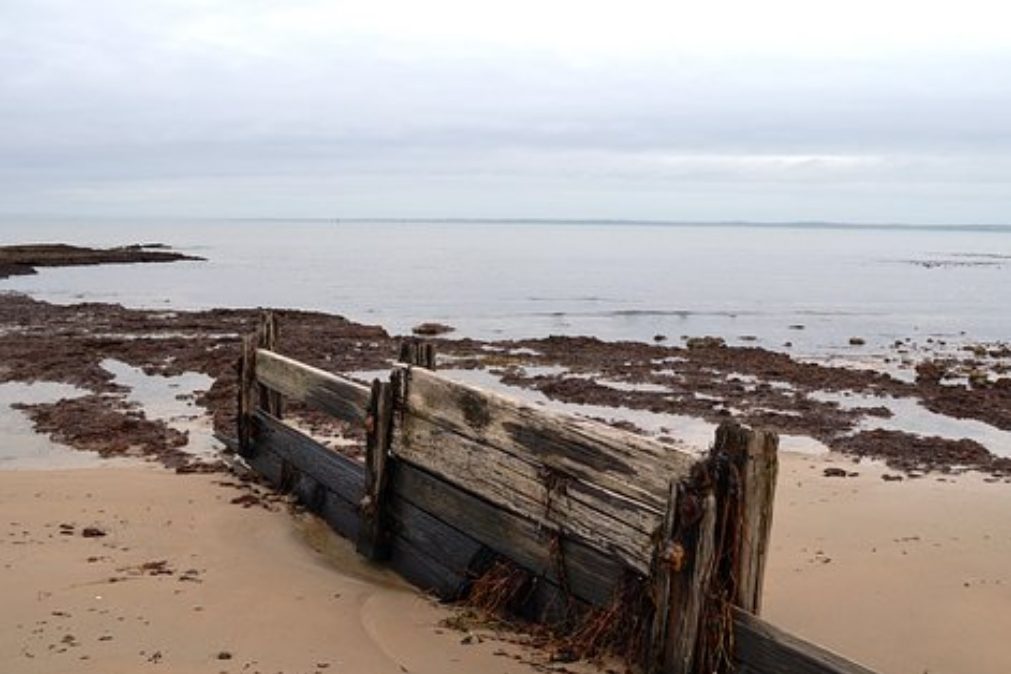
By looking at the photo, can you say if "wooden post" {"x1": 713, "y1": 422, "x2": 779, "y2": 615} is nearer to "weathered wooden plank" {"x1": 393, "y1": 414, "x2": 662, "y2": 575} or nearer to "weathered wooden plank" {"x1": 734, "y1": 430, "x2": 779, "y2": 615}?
"weathered wooden plank" {"x1": 734, "y1": 430, "x2": 779, "y2": 615}

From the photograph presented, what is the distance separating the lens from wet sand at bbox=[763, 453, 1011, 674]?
539 cm

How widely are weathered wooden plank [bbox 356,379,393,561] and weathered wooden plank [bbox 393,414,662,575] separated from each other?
9 cm

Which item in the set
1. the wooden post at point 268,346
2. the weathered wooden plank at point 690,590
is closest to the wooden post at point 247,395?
the wooden post at point 268,346

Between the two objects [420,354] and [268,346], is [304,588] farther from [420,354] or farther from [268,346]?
[268,346]

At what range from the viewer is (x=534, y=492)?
514cm

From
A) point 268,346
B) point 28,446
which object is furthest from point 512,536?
point 28,446

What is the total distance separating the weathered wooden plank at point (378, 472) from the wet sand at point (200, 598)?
0.64 ft

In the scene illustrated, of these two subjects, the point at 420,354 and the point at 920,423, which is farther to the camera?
the point at 920,423

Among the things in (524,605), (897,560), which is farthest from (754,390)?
(524,605)

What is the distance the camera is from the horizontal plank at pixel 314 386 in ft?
23.0

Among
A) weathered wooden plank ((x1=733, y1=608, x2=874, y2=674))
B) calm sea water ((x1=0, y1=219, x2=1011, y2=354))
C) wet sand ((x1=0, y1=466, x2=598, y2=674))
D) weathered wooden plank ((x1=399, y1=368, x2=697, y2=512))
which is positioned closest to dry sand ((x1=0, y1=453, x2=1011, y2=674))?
wet sand ((x1=0, y1=466, x2=598, y2=674))

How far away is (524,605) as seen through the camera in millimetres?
5246

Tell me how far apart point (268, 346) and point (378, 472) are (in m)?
3.01

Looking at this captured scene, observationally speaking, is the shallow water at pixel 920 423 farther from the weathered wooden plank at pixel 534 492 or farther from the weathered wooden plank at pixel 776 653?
the weathered wooden plank at pixel 776 653
